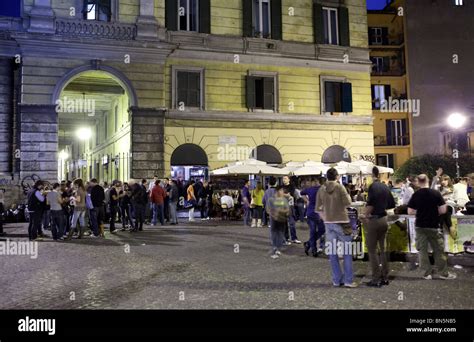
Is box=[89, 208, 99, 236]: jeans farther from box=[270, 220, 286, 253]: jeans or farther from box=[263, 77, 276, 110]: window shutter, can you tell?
box=[263, 77, 276, 110]: window shutter

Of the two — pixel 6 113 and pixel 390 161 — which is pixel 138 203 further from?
pixel 390 161

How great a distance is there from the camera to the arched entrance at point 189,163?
809 inches

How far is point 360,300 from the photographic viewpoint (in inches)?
236

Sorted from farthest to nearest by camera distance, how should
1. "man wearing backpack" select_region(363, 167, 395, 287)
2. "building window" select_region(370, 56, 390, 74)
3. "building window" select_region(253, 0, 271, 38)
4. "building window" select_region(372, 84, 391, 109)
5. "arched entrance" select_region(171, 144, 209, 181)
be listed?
"building window" select_region(370, 56, 390, 74)
"building window" select_region(372, 84, 391, 109)
"building window" select_region(253, 0, 271, 38)
"arched entrance" select_region(171, 144, 209, 181)
"man wearing backpack" select_region(363, 167, 395, 287)

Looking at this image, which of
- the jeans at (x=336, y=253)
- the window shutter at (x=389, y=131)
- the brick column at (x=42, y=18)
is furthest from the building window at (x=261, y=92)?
the window shutter at (x=389, y=131)

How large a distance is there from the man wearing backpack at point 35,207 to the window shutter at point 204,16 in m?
12.3

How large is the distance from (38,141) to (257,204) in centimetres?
1024

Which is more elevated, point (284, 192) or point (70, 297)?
point (284, 192)

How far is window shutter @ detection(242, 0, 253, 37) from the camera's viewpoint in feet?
72.6

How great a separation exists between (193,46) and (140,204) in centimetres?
970

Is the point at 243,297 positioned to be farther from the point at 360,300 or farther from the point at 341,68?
the point at 341,68

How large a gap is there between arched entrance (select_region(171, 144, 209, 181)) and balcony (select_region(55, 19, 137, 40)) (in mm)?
5715

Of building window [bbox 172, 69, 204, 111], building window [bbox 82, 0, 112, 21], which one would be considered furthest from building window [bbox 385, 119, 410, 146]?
building window [bbox 82, 0, 112, 21]
